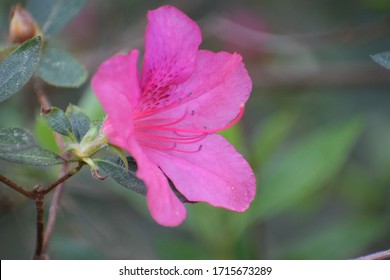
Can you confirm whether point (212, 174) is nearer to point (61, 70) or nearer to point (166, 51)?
point (166, 51)

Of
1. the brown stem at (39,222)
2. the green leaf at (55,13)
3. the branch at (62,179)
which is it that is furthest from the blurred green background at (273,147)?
the branch at (62,179)

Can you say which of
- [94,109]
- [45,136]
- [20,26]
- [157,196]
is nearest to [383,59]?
[157,196]

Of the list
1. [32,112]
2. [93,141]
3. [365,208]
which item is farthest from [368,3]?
[93,141]

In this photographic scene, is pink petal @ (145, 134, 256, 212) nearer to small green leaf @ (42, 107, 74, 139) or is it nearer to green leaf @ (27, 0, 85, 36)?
small green leaf @ (42, 107, 74, 139)

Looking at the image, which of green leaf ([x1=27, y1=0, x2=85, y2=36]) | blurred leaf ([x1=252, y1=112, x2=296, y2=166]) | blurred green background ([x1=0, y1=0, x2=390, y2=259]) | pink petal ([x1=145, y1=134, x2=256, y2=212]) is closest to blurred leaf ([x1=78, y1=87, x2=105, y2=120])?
blurred green background ([x1=0, y1=0, x2=390, y2=259])

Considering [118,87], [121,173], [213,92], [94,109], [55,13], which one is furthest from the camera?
[94,109]

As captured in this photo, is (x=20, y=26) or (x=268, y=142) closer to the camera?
(x=20, y=26)

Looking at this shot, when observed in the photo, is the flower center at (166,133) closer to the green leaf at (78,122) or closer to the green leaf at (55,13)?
the green leaf at (78,122)
